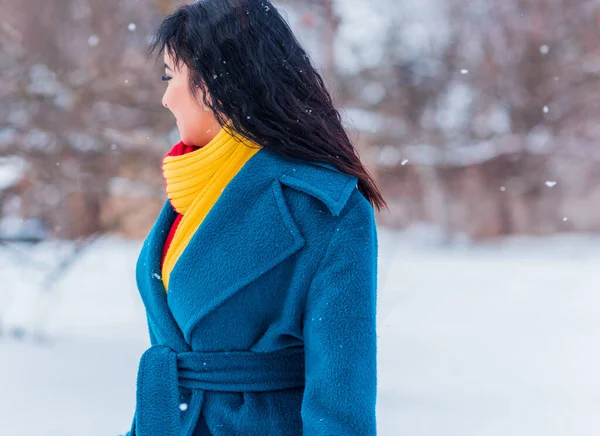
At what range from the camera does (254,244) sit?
1195 mm

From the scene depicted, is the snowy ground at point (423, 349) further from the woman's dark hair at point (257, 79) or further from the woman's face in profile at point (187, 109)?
the woman's dark hair at point (257, 79)

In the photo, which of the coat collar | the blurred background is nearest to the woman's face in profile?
the coat collar

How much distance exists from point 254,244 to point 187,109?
12.3 inches

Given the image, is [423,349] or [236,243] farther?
[423,349]

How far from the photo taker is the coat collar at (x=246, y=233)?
1.18 meters

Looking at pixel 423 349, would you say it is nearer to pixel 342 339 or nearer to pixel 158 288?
pixel 158 288

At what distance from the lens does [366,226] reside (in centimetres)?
118

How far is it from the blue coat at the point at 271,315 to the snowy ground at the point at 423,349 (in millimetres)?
2975

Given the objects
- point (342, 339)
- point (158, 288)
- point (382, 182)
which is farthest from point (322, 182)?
point (382, 182)

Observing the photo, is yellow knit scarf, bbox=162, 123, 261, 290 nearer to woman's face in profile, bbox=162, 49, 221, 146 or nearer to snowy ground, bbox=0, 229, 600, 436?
woman's face in profile, bbox=162, 49, 221, 146

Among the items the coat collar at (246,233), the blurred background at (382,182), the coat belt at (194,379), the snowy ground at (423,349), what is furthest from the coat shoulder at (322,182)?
the snowy ground at (423,349)

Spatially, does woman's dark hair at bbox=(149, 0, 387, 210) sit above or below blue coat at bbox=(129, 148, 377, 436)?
above

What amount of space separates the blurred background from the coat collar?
6.38ft

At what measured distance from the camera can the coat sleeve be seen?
109cm
